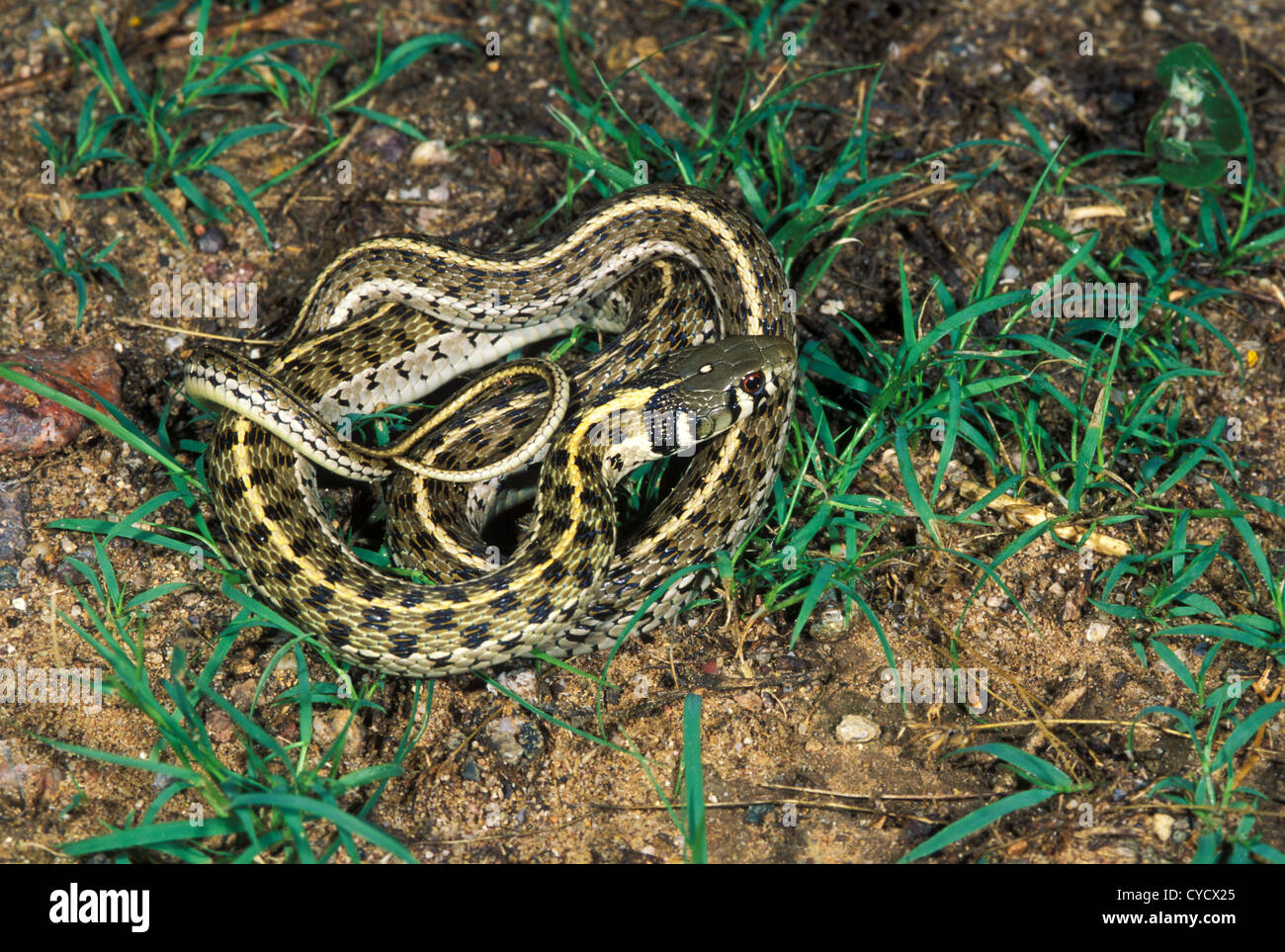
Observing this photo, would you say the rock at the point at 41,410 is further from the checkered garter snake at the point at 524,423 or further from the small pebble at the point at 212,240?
the small pebble at the point at 212,240

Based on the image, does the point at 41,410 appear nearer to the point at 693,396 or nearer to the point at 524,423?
the point at 524,423

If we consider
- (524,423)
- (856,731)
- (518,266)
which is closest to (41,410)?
(524,423)

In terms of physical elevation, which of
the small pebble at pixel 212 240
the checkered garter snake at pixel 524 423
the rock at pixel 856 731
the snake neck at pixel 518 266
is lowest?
the rock at pixel 856 731

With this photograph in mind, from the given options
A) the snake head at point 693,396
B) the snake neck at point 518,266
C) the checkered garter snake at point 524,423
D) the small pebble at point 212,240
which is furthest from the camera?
the small pebble at point 212,240

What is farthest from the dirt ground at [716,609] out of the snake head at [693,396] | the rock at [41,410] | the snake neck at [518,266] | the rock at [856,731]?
the snake head at [693,396]

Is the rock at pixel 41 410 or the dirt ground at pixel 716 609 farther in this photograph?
the rock at pixel 41 410

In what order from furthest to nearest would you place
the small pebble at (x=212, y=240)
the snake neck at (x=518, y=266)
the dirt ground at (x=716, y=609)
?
the small pebble at (x=212, y=240)
the snake neck at (x=518, y=266)
the dirt ground at (x=716, y=609)

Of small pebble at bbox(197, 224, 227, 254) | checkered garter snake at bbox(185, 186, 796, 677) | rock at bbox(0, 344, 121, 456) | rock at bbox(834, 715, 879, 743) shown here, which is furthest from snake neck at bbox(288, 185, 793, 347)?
rock at bbox(834, 715, 879, 743)

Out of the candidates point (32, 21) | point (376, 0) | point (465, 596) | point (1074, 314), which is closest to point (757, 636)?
point (465, 596)
